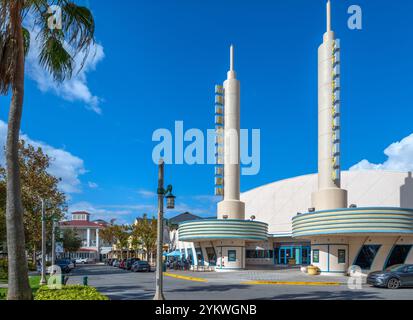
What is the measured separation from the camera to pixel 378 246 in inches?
1447

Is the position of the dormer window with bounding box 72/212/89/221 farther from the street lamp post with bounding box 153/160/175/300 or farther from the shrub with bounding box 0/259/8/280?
the street lamp post with bounding box 153/160/175/300

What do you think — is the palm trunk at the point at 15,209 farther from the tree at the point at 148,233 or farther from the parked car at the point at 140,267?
the tree at the point at 148,233

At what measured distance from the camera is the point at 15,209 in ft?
45.6

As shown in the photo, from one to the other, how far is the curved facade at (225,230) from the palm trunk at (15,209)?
3266 centimetres

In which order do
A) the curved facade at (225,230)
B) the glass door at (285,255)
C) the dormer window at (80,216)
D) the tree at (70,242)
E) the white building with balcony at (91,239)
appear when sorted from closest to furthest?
the curved facade at (225,230), the glass door at (285,255), the tree at (70,242), the white building with balcony at (91,239), the dormer window at (80,216)

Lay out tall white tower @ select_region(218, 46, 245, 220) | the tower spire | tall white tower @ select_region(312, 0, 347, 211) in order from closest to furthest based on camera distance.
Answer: tall white tower @ select_region(312, 0, 347, 211) < tall white tower @ select_region(218, 46, 245, 220) < the tower spire

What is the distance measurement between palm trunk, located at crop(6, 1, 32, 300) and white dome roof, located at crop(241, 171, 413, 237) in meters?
44.5

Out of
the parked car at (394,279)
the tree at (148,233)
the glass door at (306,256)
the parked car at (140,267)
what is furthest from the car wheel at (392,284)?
the tree at (148,233)

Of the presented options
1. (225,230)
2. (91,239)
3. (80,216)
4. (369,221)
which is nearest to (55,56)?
(369,221)

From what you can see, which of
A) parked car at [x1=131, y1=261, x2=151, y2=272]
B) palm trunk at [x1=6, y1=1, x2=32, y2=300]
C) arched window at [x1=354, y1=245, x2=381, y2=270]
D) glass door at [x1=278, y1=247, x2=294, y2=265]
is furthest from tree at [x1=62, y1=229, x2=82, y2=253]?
palm trunk at [x1=6, y1=1, x2=32, y2=300]

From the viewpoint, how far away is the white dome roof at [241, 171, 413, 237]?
54719mm

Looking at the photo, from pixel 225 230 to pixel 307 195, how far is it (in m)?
19.4

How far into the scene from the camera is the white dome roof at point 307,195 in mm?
54719

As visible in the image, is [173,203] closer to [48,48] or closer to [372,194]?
[48,48]
